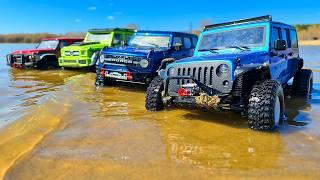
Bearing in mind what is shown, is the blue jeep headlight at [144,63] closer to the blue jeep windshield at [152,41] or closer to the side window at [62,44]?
the blue jeep windshield at [152,41]

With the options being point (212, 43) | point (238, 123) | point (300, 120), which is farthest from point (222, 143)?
point (212, 43)

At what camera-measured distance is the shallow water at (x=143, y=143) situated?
439 cm

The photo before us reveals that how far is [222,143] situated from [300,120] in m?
2.29

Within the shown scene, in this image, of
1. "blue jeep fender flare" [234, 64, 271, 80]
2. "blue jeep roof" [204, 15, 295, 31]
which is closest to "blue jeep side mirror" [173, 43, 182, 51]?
"blue jeep roof" [204, 15, 295, 31]

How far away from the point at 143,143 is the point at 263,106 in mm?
1868

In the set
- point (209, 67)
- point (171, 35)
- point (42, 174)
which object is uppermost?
point (171, 35)

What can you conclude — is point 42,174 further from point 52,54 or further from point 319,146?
point 52,54

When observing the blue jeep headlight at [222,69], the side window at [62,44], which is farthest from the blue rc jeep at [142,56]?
the side window at [62,44]

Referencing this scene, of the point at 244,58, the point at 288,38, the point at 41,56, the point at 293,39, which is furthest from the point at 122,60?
the point at 41,56

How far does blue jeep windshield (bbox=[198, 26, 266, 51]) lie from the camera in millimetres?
7344

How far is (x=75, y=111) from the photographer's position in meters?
7.93

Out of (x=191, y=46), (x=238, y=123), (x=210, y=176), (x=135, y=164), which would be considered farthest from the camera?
(x=191, y=46)

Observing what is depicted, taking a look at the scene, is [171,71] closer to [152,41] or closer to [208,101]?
[208,101]

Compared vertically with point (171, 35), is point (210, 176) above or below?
below
